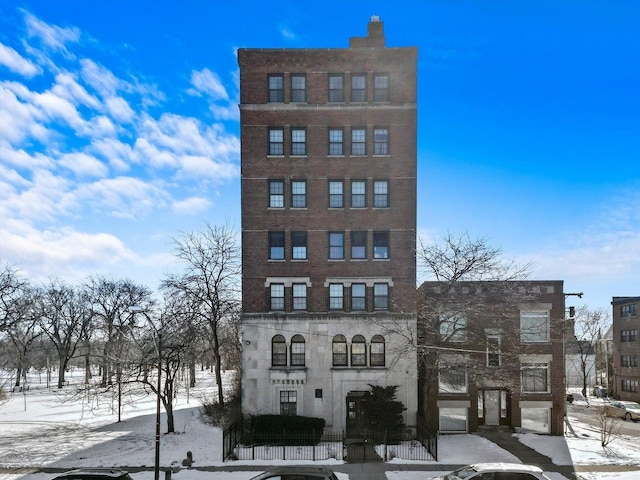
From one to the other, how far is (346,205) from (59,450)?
69.3ft

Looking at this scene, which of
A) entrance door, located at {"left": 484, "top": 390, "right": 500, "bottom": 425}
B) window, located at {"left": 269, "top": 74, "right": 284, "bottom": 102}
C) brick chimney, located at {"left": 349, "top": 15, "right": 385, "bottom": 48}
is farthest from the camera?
brick chimney, located at {"left": 349, "top": 15, "right": 385, "bottom": 48}

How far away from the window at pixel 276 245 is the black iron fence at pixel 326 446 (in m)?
9.97

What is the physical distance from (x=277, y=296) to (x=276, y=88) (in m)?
13.0

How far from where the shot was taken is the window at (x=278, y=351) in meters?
31.5

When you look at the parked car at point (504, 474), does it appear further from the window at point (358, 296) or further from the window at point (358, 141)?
the window at point (358, 141)

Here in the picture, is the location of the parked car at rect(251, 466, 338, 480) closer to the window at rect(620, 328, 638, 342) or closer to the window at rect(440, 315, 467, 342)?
the window at rect(440, 315, 467, 342)

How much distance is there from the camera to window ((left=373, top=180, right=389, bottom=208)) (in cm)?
3219

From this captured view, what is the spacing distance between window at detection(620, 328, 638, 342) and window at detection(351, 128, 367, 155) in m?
41.6

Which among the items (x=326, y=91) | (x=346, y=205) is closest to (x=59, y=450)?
(x=346, y=205)

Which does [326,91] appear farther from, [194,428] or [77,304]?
[77,304]

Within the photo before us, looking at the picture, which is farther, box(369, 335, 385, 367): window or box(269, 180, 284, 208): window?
box(269, 180, 284, 208): window

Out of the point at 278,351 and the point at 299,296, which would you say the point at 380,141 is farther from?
the point at 278,351

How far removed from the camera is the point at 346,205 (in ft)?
105

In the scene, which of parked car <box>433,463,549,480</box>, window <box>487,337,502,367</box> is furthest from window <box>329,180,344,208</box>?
parked car <box>433,463,549,480</box>
